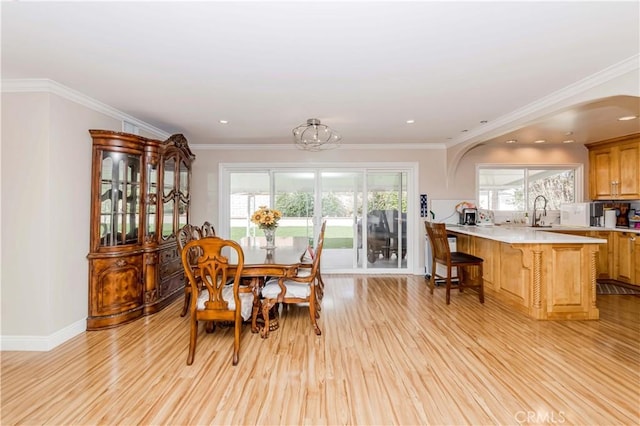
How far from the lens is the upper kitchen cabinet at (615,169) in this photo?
4566mm

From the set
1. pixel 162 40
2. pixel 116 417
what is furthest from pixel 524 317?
pixel 162 40

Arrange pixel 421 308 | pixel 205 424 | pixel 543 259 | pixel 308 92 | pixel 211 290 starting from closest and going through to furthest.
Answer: pixel 205 424 < pixel 211 290 < pixel 308 92 < pixel 543 259 < pixel 421 308

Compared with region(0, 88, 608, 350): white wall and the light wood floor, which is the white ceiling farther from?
the light wood floor

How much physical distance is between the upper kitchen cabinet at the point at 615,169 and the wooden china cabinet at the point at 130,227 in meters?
6.78

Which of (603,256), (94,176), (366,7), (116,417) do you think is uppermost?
(366,7)

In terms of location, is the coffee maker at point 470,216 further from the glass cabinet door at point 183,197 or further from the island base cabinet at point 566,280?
the glass cabinet door at point 183,197

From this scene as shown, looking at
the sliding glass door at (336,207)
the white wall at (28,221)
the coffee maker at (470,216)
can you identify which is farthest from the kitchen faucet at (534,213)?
the white wall at (28,221)

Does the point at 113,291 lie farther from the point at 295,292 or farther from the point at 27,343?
the point at 295,292

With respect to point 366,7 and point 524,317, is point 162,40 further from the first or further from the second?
point 524,317

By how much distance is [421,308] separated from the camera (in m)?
3.65

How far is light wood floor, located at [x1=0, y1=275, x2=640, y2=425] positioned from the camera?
5.98 ft

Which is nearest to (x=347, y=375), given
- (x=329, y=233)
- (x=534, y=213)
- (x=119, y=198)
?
(x=119, y=198)

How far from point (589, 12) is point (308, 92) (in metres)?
2.01

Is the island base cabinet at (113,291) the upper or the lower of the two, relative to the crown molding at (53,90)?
lower
